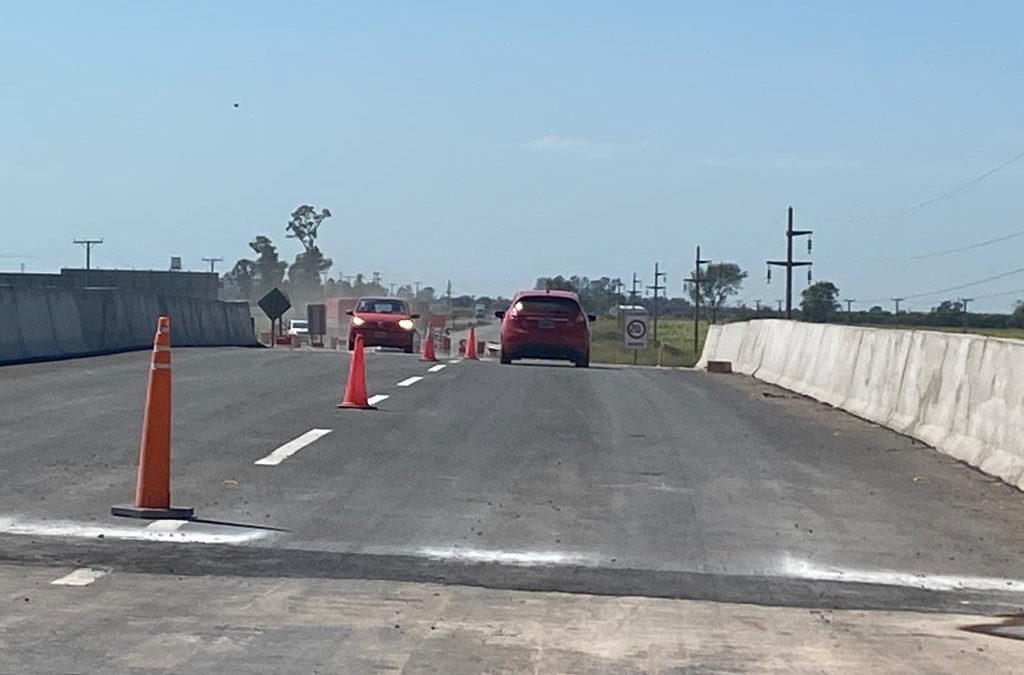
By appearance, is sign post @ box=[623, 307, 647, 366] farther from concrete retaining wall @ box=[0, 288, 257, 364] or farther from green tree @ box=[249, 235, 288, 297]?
green tree @ box=[249, 235, 288, 297]

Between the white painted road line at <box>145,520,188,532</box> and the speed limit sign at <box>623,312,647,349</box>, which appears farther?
the speed limit sign at <box>623,312,647,349</box>

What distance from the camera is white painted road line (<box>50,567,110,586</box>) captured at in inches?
322

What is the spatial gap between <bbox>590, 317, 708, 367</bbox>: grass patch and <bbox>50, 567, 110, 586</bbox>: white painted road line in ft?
165

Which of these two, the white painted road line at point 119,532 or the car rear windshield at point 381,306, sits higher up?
the car rear windshield at point 381,306

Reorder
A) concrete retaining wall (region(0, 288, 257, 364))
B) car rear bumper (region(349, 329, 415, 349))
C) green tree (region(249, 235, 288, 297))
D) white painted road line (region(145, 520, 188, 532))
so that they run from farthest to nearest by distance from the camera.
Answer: green tree (region(249, 235, 288, 297))
car rear bumper (region(349, 329, 415, 349))
concrete retaining wall (region(0, 288, 257, 364))
white painted road line (region(145, 520, 188, 532))

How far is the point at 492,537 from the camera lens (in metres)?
9.87

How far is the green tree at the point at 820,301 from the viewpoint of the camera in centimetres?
8964

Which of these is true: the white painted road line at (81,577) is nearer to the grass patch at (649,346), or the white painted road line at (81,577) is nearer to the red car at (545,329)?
the red car at (545,329)

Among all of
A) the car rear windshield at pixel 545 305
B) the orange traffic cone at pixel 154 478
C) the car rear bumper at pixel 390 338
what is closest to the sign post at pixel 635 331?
the car rear bumper at pixel 390 338

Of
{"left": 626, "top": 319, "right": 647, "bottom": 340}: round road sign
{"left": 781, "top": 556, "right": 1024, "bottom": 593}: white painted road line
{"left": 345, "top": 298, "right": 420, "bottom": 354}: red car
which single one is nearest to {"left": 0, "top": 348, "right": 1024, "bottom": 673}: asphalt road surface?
{"left": 781, "top": 556, "right": 1024, "bottom": 593}: white painted road line

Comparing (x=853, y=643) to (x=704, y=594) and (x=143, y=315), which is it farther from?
(x=143, y=315)

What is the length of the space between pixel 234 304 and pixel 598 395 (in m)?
24.4

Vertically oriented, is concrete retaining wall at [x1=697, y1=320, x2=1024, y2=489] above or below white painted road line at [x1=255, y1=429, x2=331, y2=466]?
above

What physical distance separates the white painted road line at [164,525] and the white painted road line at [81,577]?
4.01 ft
